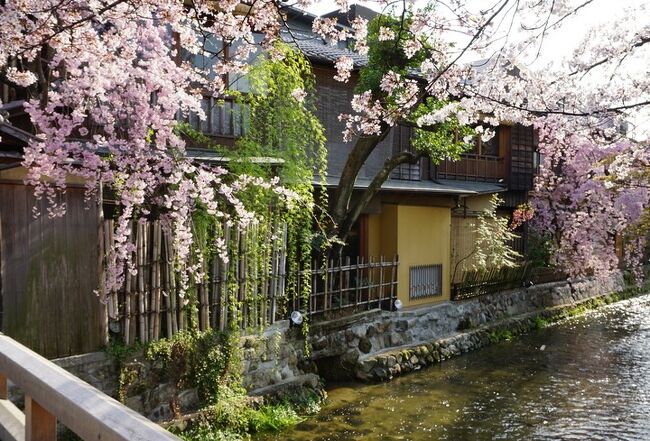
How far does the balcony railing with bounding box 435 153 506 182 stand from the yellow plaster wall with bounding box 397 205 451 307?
285cm

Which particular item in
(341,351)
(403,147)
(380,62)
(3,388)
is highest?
(380,62)

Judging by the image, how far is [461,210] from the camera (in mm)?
18328

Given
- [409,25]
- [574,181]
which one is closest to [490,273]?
[574,181]

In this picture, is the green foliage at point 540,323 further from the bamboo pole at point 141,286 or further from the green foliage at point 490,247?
the bamboo pole at point 141,286

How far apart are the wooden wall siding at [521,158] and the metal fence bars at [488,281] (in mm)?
4089

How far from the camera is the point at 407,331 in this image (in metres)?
13.7

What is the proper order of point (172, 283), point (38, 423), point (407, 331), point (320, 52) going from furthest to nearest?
point (320, 52), point (407, 331), point (172, 283), point (38, 423)

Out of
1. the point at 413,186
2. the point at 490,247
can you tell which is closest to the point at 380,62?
the point at 413,186

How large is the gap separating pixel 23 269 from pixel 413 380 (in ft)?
26.2

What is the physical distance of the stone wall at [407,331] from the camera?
11688 millimetres

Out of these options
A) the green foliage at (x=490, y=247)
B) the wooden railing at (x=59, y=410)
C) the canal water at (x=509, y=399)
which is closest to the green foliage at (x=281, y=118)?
the canal water at (x=509, y=399)

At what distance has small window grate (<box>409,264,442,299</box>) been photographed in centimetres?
1546

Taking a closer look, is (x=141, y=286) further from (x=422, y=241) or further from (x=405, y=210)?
(x=422, y=241)

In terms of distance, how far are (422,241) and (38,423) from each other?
44.3ft
